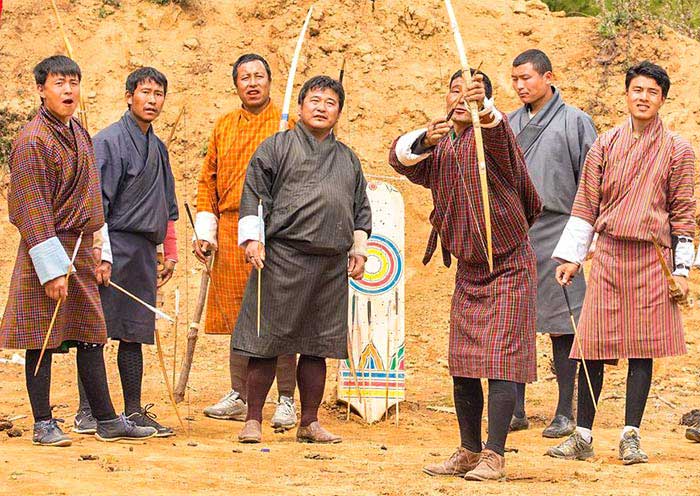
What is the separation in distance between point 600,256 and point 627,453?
88cm

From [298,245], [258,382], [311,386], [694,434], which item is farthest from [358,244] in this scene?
[694,434]

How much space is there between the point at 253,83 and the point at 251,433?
1935 millimetres

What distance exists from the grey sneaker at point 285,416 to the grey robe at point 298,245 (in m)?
0.61

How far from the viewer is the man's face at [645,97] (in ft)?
17.9

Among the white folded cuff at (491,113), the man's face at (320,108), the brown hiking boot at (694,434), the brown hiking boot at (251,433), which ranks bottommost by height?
the brown hiking boot at (694,434)

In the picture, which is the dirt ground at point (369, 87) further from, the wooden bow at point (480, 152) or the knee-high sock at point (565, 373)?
the wooden bow at point (480, 152)

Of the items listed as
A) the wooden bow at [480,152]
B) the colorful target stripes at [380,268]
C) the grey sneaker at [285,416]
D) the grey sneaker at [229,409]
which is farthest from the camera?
the colorful target stripes at [380,268]

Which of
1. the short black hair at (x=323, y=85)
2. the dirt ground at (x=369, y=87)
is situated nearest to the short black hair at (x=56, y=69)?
the short black hair at (x=323, y=85)

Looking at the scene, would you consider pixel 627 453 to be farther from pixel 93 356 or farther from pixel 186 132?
pixel 186 132

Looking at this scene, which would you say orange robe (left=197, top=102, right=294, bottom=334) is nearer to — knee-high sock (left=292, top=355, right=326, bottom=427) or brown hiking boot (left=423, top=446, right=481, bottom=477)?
knee-high sock (left=292, top=355, right=326, bottom=427)

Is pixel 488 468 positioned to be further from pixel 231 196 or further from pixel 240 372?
pixel 231 196

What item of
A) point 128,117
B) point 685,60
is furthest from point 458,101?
point 685,60

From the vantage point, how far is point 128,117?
20.1 feet

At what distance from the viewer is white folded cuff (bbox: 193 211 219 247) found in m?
6.47
